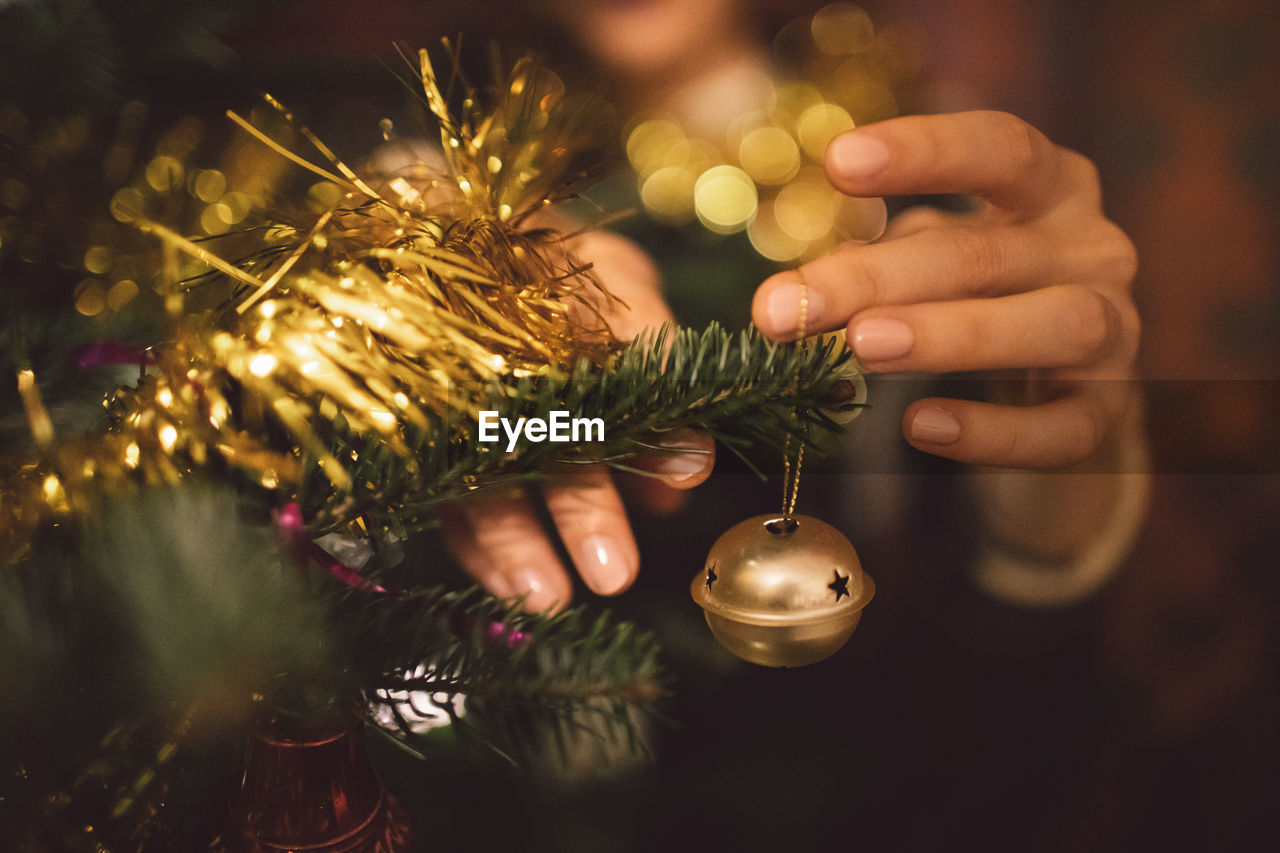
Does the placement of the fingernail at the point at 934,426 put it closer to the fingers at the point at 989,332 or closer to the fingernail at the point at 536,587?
the fingers at the point at 989,332

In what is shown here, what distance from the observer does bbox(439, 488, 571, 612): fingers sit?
0.34 m

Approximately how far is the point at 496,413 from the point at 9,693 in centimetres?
13

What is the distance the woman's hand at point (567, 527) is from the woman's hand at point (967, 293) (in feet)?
0.23

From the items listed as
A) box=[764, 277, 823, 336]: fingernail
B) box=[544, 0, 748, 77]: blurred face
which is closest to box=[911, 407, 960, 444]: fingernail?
box=[764, 277, 823, 336]: fingernail

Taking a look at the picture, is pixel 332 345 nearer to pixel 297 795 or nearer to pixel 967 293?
pixel 297 795

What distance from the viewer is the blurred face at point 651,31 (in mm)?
748

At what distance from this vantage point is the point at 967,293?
14.8 inches

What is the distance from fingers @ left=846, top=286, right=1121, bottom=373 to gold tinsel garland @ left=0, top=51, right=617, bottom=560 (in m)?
0.12

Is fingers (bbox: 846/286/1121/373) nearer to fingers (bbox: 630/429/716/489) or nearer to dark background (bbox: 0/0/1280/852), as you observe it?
fingers (bbox: 630/429/716/489)

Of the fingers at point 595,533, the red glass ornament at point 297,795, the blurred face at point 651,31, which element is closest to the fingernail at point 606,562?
the fingers at point 595,533

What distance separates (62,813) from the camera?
18 centimetres

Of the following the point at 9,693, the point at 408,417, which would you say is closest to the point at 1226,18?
the point at 408,417

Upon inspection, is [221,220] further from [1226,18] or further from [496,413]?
[1226,18]

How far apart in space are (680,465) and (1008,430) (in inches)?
7.8
